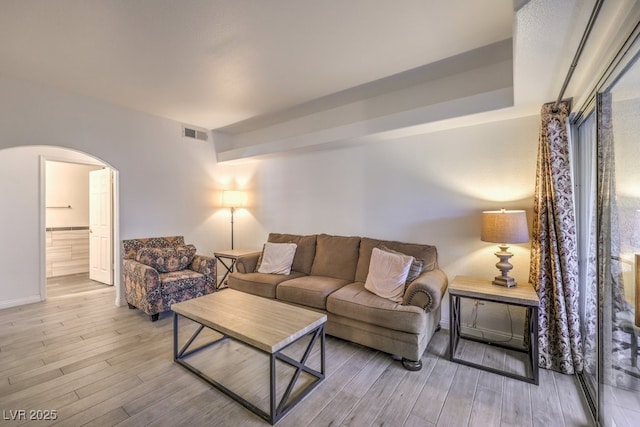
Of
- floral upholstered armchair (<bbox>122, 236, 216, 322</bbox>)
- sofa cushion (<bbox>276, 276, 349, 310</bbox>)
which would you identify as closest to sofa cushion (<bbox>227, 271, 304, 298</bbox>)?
sofa cushion (<bbox>276, 276, 349, 310</bbox>)

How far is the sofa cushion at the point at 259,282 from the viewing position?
3.10m

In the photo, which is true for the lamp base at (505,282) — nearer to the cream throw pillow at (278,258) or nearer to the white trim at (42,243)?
the cream throw pillow at (278,258)

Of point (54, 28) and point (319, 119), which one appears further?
point (319, 119)

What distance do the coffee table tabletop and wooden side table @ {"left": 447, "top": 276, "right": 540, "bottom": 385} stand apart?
1158 mm

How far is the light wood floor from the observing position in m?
1.67

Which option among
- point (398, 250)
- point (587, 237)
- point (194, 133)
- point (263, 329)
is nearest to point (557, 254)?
point (587, 237)

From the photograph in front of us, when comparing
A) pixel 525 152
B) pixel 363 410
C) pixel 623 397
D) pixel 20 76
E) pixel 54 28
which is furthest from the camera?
pixel 20 76

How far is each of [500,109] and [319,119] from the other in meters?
2.13

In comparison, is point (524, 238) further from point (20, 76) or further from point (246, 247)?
point (20, 76)

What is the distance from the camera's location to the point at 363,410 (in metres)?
1.74

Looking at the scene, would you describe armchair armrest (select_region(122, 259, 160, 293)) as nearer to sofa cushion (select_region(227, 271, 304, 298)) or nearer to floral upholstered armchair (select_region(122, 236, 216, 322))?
floral upholstered armchair (select_region(122, 236, 216, 322))

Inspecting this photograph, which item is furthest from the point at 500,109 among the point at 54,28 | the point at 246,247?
the point at 246,247

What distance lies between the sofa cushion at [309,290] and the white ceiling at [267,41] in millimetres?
2118

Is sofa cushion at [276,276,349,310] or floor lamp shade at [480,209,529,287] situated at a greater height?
floor lamp shade at [480,209,529,287]
